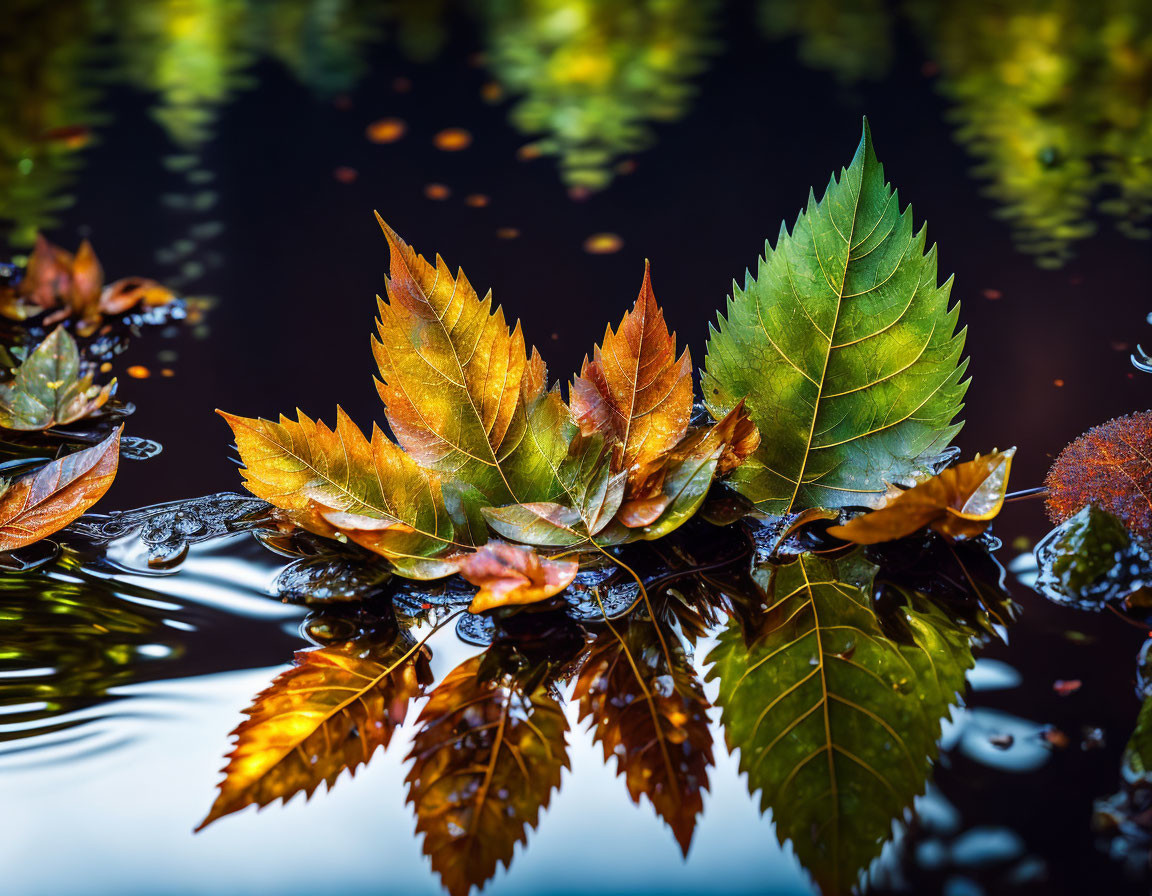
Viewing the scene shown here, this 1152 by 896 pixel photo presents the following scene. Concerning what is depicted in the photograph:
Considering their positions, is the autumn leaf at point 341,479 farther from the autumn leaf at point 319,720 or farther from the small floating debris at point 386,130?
the small floating debris at point 386,130

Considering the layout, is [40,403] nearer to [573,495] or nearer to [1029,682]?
[573,495]

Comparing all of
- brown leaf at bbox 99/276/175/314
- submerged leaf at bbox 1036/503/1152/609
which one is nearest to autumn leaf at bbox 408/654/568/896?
submerged leaf at bbox 1036/503/1152/609

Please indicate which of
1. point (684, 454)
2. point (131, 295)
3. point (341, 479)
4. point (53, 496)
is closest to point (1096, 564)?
point (684, 454)

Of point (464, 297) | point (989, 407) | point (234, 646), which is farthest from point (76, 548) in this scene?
point (989, 407)

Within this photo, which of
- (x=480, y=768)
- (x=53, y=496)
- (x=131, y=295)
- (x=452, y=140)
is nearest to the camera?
(x=480, y=768)

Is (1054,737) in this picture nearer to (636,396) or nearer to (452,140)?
(636,396)

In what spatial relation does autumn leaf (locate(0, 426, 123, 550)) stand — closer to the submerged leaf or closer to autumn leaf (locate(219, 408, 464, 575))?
autumn leaf (locate(219, 408, 464, 575))
